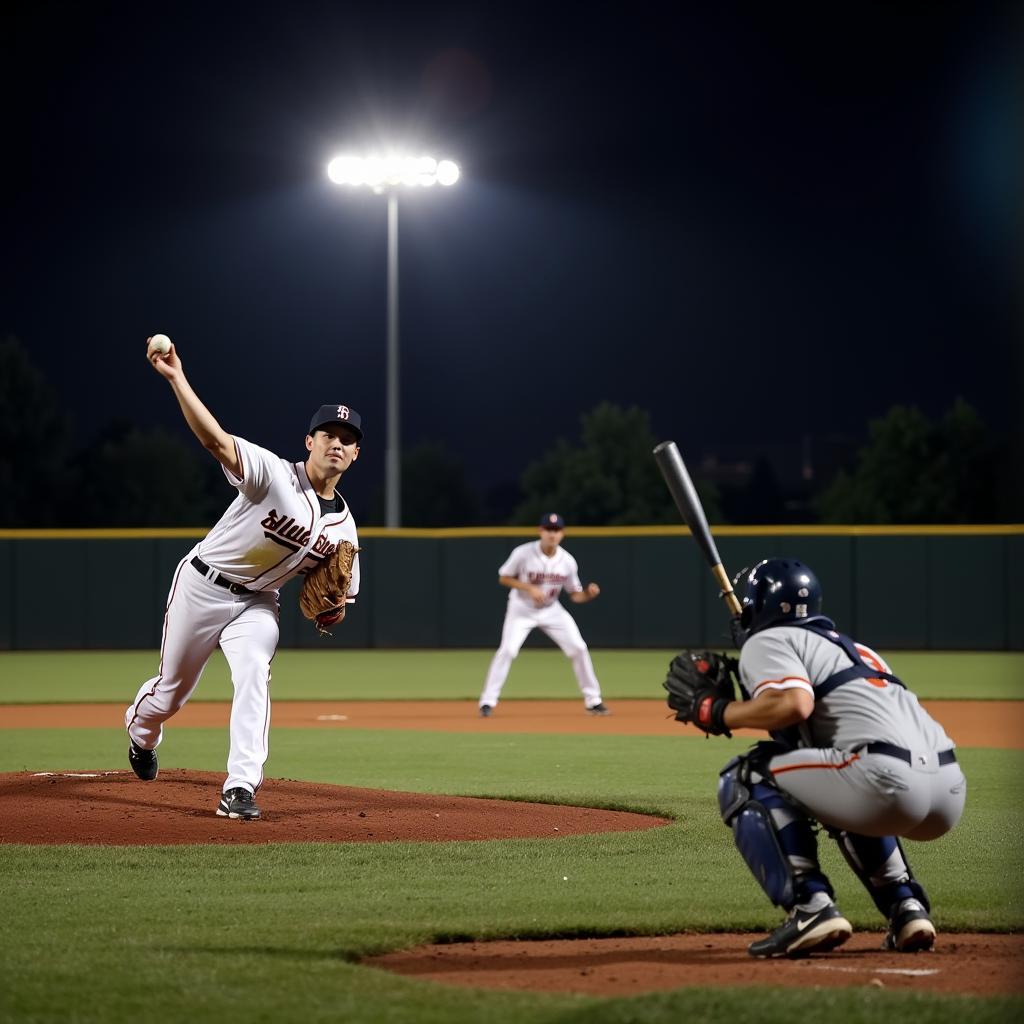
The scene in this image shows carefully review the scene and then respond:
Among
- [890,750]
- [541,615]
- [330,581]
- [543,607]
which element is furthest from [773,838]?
[543,607]

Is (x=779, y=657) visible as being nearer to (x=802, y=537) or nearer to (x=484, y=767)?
(x=484, y=767)

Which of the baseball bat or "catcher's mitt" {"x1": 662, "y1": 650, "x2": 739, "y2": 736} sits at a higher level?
the baseball bat

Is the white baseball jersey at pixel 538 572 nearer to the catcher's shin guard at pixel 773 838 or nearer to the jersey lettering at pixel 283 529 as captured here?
the jersey lettering at pixel 283 529

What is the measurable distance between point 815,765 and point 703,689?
408mm

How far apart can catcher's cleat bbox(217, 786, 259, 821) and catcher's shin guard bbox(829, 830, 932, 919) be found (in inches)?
124

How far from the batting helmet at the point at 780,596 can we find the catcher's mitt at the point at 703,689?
154 millimetres

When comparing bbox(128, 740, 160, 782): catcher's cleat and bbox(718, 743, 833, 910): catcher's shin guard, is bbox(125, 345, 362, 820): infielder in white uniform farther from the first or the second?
bbox(718, 743, 833, 910): catcher's shin guard

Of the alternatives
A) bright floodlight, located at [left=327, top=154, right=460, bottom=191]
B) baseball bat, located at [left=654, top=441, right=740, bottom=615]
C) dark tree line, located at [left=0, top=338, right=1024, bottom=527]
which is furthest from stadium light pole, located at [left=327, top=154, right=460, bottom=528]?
dark tree line, located at [left=0, top=338, right=1024, bottom=527]

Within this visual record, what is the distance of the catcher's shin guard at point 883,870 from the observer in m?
Answer: 4.94

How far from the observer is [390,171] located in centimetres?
2827

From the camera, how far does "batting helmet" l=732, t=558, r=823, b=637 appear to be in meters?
4.81

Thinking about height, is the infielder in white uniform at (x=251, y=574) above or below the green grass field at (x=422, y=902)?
above

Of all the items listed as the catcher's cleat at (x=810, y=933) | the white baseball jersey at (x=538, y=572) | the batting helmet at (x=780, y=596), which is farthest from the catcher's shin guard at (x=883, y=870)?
the white baseball jersey at (x=538, y=572)

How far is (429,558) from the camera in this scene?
24.7 metres
